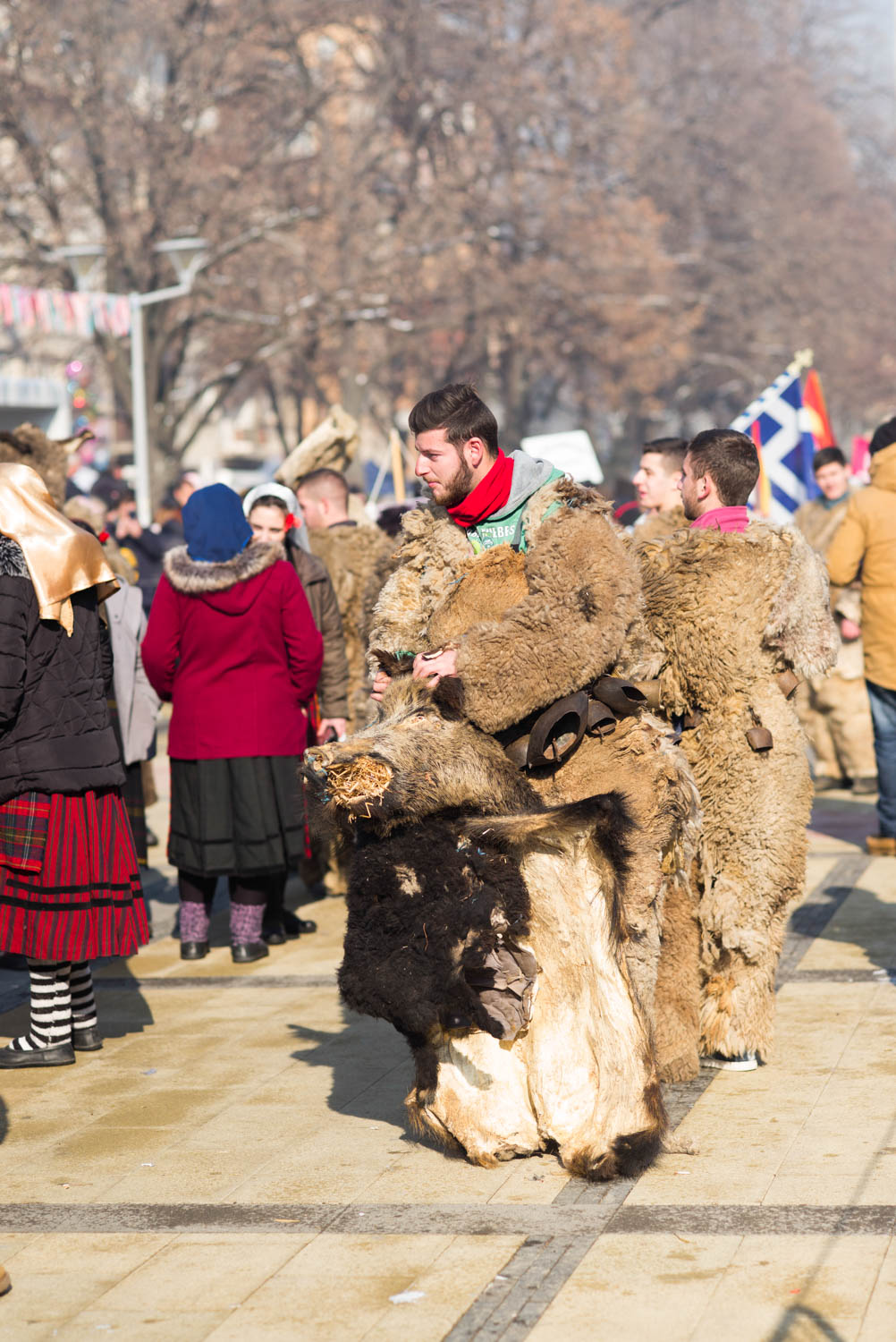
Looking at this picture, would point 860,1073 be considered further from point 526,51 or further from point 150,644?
point 526,51

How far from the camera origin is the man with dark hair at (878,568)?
918cm

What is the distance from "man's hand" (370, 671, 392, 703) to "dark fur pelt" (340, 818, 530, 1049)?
43 cm

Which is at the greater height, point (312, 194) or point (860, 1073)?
point (312, 194)

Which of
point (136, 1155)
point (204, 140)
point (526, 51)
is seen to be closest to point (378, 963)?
point (136, 1155)

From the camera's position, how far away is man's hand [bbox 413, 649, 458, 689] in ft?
15.6

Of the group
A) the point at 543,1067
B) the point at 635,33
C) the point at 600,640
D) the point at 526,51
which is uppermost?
the point at 635,33

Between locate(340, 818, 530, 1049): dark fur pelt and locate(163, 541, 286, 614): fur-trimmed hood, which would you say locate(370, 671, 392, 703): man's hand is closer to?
locate(340, 818, 530, 1049): dark fur pelt

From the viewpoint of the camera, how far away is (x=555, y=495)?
5.03 metres

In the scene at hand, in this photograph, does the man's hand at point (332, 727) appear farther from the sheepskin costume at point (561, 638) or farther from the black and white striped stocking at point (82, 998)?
the sheepskin costume at point (561, 638)

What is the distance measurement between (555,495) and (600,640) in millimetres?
498

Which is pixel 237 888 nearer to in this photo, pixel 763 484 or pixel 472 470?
pixel 472 470

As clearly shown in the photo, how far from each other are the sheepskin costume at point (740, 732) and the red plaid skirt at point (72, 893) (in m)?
1.94

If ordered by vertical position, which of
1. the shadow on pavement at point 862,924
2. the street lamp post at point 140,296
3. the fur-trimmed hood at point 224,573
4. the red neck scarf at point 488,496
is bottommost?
the shadow on pavement at point 862,924

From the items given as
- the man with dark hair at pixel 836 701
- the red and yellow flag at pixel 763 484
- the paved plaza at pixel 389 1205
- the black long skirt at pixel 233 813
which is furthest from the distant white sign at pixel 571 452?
the paved plaza at pixel 389 1205
